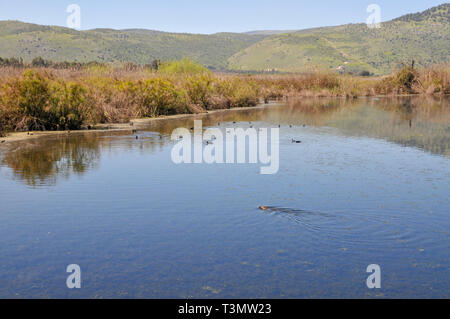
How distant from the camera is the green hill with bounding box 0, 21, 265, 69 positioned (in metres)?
114

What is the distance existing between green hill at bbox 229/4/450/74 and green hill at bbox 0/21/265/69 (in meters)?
10.3

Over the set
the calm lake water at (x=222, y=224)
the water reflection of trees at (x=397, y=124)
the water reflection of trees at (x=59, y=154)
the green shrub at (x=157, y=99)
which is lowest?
the calm lake water at (x=222, y=224)

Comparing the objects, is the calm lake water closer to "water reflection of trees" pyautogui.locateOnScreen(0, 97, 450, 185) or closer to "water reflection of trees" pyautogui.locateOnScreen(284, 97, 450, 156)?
"water reflection of trees" pyautogui.locateOnScreen(0, 97, 450, 185)

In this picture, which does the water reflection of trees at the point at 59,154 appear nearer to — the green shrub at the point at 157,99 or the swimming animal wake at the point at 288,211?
the swimming animal wake at the point at 288,211

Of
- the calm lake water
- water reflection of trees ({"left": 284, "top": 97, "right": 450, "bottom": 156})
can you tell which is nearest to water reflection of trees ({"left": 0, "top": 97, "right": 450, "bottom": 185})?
water reflection of trees ({"left": 284, "top": 97, "right": 450, "bottom": 156})

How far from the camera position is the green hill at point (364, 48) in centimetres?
12131

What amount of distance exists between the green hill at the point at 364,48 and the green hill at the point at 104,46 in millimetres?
10279

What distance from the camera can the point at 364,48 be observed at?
139m

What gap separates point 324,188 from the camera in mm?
10281

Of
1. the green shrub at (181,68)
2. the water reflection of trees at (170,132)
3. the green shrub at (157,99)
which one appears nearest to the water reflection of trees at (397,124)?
the water reflection of trees at (170,132)

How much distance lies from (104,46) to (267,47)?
48.3 m

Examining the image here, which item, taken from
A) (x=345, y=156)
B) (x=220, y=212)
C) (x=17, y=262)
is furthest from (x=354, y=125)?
(x=17, y=262)
